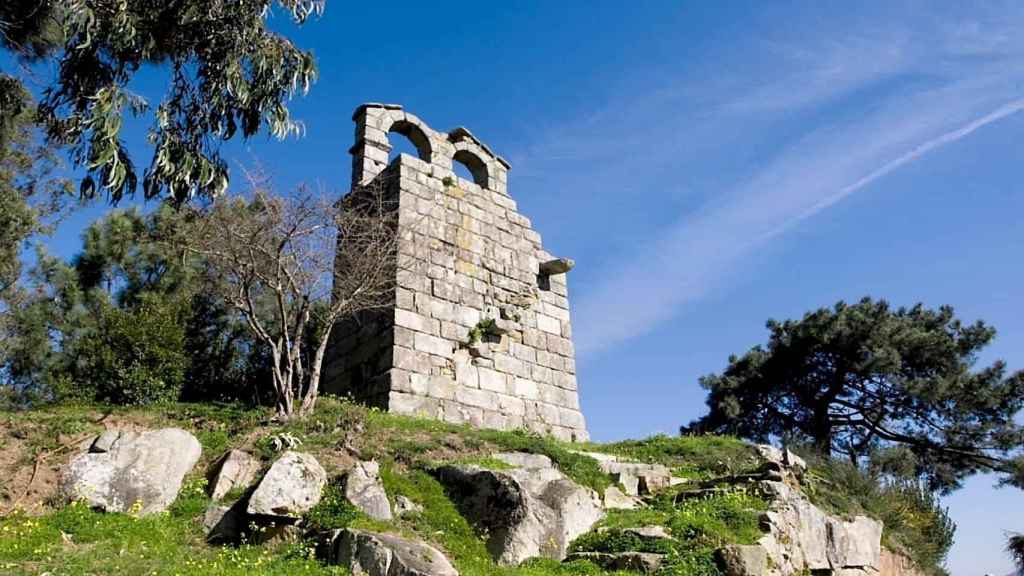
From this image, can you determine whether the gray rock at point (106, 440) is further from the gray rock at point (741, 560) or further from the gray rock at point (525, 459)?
the gray rock at point (741, 560)

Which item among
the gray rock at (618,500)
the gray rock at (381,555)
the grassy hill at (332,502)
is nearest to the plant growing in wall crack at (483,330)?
the grassy hill at (332,502)

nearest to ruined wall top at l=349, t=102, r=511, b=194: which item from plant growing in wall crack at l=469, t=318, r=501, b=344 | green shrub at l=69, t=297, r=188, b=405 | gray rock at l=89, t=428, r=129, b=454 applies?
plant growing in wall crack at l=469, t=318, r=501, b=344

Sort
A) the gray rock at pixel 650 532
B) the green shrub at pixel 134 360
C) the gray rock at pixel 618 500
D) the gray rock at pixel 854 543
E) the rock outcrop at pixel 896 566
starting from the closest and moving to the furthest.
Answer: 1. the gray rock at pixel 650 532
2. the gray rock at pixel 618 500
3. the gray rock at pixel 854 543
4. the rock outcrop at pixel 896 566
5. the green shrub at pixel 134 360

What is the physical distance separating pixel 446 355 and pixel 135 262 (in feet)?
33.6

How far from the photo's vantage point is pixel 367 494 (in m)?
8.60

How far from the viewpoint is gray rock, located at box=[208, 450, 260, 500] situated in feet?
29.7

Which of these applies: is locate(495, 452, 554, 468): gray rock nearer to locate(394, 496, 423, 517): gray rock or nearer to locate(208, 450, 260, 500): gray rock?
locate(394, 496, 423, 517): gray rock

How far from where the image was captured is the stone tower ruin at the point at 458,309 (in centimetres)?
1388

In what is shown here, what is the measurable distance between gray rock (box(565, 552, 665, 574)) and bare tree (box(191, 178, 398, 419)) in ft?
15.4

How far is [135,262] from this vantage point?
20.2m

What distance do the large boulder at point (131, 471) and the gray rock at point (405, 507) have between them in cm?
237

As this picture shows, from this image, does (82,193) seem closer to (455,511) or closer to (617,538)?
(455,511)

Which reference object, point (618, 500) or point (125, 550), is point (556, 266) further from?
point (125, 550)

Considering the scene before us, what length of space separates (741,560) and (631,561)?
115 centimetres
